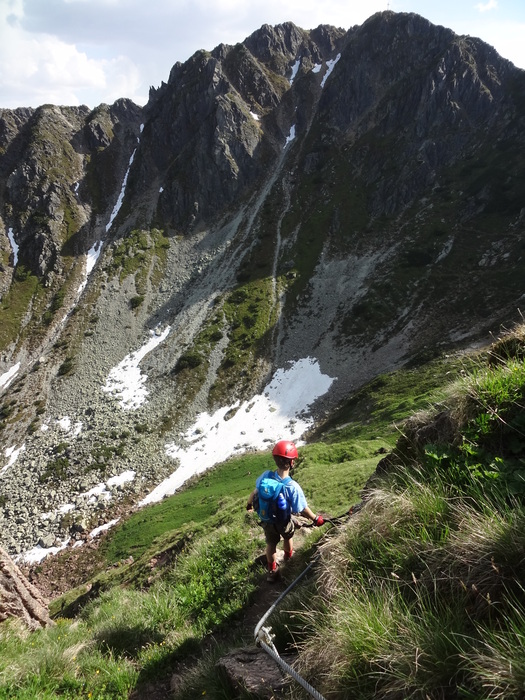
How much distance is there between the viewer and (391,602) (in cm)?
406

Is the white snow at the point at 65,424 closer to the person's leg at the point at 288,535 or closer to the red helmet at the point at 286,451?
the person's leg at the point at 288,535

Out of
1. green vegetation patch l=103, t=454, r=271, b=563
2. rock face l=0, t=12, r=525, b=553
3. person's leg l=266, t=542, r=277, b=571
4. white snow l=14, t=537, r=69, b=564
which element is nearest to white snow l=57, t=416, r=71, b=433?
rock face l=0, t=12, r=525, b=553

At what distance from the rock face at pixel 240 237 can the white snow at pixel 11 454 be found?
0.38 meters

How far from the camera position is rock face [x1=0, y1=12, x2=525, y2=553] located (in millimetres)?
56094

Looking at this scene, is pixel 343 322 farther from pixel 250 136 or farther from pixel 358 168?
pixel 250 136

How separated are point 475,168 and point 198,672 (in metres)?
110

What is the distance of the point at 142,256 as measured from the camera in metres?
98.4

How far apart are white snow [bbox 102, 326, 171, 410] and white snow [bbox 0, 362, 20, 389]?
22.7 meters

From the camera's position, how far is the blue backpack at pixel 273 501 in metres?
7.67

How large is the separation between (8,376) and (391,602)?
289 feet

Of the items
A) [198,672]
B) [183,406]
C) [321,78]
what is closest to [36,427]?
[183,406]

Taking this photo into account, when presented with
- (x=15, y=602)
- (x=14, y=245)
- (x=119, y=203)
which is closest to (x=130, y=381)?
(x=15, y=602)

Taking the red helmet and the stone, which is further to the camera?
the red helmet

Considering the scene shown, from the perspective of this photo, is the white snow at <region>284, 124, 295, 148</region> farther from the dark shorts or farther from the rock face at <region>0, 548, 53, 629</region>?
the dark shorts
